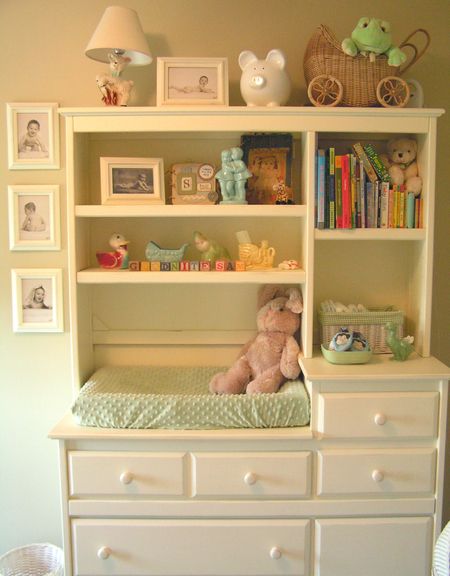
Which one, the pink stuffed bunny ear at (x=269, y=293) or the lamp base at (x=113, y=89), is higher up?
the lamp base at (x=113, y=89)

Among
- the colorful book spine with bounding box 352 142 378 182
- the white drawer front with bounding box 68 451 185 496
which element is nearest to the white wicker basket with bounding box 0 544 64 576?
the white drawer front with bounding box 68 451 185 496

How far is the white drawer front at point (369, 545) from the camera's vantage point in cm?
183

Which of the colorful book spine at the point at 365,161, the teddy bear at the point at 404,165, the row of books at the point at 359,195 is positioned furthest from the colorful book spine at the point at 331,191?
the teddy bear at the point at 404,165

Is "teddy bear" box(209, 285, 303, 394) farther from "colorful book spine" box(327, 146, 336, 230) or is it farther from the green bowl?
"colorful book spine" box(327, 146, 336, 230)

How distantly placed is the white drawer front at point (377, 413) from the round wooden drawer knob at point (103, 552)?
798mm

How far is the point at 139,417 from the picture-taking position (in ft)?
6.01

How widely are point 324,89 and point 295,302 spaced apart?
0.75m

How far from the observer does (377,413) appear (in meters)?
1.81

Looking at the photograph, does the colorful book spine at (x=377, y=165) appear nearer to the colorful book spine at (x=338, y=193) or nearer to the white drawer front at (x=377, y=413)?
the colorful book spine at (x=338, y=193)

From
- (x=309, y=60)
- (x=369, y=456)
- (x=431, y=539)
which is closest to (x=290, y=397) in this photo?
(x=369, y=456)

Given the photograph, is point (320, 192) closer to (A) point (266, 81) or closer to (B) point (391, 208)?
(B) point (391, 208)

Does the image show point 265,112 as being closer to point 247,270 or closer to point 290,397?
point 247,270

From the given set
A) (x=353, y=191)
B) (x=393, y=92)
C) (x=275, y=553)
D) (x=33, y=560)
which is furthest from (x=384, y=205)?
(x=33, y=560)

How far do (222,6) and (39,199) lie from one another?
1032 millimetres
